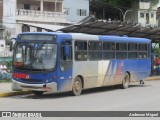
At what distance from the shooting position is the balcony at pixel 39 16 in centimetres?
5388

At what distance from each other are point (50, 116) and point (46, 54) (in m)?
5.98

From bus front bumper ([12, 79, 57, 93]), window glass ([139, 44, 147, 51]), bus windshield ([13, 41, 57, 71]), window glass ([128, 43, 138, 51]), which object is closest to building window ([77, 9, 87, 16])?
window glass ([139, 44, 147, 51])

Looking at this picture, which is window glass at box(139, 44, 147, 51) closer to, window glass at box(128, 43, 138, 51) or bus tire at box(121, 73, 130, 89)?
window glass at box(128, 43, 138, 51)

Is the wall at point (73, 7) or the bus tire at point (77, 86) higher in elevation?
the wall at point (73, 7)

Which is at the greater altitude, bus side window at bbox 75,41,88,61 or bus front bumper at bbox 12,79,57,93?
bus side window at bbox 75,41,88,61

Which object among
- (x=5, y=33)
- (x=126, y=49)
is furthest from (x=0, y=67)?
(x=5, y=33)

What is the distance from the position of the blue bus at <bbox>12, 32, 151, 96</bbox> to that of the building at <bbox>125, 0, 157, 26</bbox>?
5471 centimetres

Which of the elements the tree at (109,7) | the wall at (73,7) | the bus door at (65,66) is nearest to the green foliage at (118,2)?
the tree at (109,7)

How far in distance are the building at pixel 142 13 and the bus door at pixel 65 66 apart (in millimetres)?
58118

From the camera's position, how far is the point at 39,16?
55.4 metres

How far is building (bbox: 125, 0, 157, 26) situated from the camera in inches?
3059

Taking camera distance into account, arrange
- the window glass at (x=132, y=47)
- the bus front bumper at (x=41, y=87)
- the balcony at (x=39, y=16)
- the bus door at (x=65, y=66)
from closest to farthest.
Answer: the bus front bumper at (x=41, y=87) → the bus door at (x=65, y=66) → the window glass at (x=132, y=47) → the balcony at (x=39, y=16)

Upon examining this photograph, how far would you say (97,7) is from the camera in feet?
244

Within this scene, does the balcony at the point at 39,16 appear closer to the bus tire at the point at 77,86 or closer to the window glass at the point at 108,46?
the window glass at the point at 108,46
